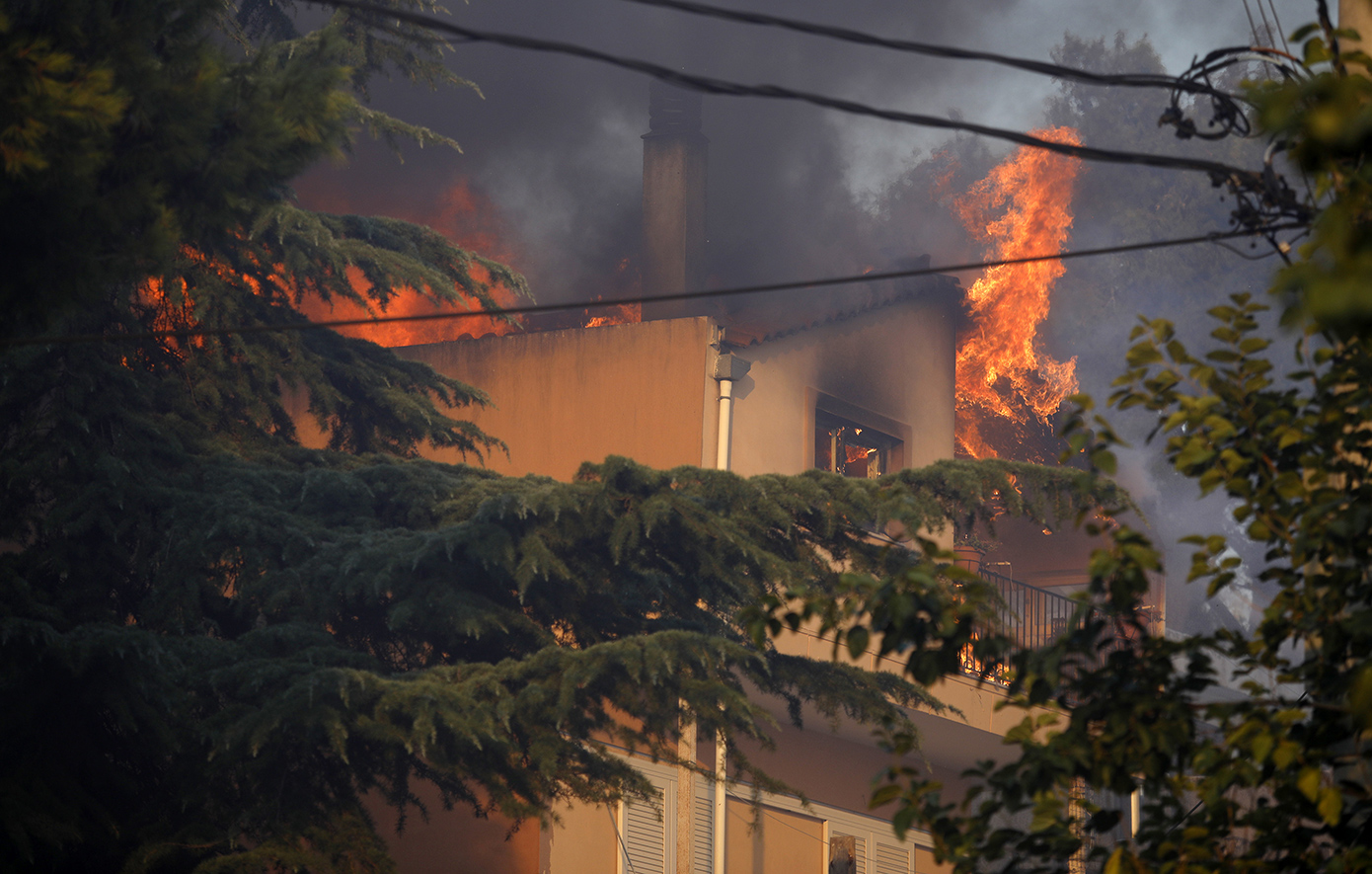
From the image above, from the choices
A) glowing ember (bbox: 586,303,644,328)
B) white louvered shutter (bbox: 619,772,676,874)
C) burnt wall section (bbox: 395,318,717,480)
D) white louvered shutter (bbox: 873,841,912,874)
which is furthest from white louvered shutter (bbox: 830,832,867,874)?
glowing ember (bbox: 586,303,644,328)

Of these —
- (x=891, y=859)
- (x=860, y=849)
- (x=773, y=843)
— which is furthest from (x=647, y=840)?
(x=891, y=859)

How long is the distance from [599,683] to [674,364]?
8.29m

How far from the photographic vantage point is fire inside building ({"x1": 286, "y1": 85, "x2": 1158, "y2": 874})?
14.7 meters

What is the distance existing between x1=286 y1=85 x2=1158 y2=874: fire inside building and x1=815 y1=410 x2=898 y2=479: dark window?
33 mm

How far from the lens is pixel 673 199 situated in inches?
792

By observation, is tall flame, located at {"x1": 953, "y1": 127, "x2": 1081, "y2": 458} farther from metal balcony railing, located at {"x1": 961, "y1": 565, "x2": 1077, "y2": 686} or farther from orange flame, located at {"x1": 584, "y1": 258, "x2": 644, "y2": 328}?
orange flame, located at {"x1": 584, "y1": 258, "x2": 644, "y2": 328}

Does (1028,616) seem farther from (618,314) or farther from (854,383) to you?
(618,314)

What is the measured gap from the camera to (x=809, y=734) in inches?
680

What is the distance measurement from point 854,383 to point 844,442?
1.12m

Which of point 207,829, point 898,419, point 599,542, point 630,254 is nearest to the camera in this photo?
point 207,829

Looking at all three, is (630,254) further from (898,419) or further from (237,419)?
(237,419)

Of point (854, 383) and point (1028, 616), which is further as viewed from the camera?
point (1028, 616)

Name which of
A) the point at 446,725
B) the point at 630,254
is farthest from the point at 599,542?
the point at 630,254

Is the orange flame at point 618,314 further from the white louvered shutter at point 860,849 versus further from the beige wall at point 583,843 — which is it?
the white louvered shutter at point 860,849
